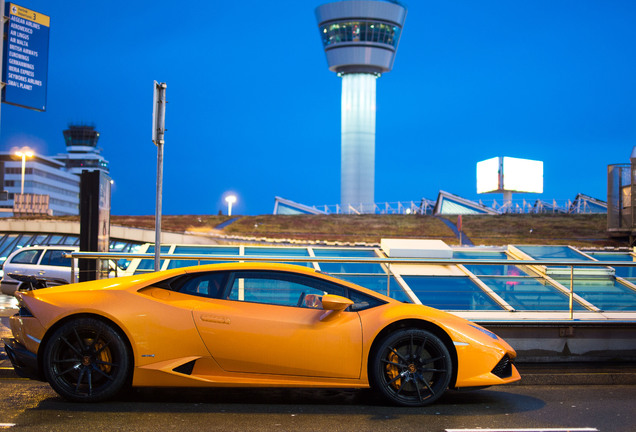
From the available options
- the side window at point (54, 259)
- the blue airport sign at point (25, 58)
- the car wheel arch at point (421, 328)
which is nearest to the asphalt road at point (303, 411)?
the car wheel arch at point (421, 328)

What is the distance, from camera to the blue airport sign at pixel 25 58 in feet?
38.9

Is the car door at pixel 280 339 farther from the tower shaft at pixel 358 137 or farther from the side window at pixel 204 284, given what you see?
the tower shaft at pixel 358 137

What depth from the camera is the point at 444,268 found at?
1149 centimetres

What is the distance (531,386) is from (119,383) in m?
4.41

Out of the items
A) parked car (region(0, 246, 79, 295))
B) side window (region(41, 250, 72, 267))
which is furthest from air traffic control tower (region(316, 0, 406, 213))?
parked car (region(0, 246, 79, 295))

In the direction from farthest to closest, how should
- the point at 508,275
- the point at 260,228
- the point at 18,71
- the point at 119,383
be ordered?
1. the point at 260,228
2. the point at 18,71
3. the point at 508,275
4. the point at 119,383

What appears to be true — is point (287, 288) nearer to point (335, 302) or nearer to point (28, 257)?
point (335, 302)

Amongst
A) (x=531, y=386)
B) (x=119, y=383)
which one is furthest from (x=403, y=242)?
(x=119, y=383)

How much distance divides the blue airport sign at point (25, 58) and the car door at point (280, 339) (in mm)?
7315

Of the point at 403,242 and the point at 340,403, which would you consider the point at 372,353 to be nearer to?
the point at 340,403

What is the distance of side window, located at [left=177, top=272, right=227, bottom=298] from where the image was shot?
21.8ft

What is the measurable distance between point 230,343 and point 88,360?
1.29m

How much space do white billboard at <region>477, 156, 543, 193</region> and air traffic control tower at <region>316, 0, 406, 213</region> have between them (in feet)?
55.8

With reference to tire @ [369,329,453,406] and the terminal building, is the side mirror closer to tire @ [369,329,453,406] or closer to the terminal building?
tire @ [369,329,453,406]
